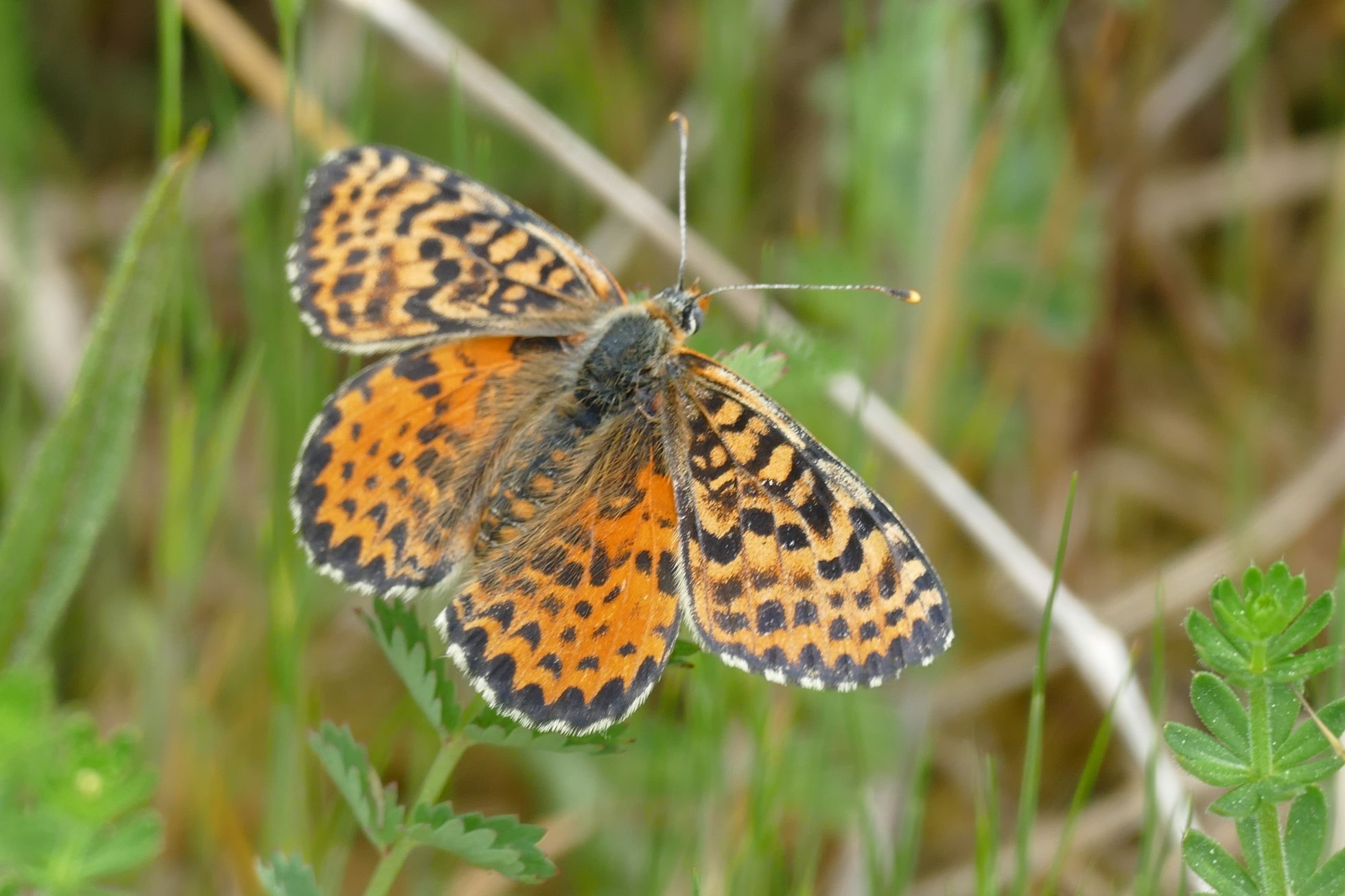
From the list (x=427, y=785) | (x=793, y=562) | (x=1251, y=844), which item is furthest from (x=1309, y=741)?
(x=427, y=785)

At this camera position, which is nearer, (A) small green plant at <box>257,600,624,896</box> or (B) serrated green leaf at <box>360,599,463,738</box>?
(A) small green plant at <box>257,600,624,896</box>

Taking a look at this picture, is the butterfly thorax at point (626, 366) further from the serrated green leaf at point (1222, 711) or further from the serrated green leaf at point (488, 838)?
the serrated green leaf at point (1222, 711)

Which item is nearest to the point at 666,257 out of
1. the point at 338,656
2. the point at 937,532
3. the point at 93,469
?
Result: the point at 937,532

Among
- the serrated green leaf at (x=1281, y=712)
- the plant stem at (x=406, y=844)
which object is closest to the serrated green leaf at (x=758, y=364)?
the plant stem at (x=406, y=844)

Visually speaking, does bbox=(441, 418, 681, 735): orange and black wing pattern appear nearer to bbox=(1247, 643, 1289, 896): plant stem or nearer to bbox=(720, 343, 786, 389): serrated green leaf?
bbox=(720, 343, 786, 389): serrated green leaf

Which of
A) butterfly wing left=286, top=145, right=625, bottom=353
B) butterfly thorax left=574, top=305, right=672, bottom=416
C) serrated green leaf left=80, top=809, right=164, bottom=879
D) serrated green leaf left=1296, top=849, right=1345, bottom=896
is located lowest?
serrated green leaf left=1296, top=849, right=1345, bottom=896

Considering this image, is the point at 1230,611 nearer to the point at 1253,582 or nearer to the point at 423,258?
the point at 1253,582

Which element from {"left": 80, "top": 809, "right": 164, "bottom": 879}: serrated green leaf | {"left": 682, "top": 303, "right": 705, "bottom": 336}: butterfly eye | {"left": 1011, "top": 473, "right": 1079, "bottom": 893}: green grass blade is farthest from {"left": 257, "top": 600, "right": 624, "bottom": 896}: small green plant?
{"left": 682, "top": 303, "right": 705, "bottom": 336}: butterfly eye
